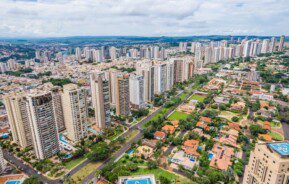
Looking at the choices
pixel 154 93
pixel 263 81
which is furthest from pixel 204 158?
pixel 263 81

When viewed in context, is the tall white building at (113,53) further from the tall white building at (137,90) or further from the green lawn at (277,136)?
the green lawn at (277,136)

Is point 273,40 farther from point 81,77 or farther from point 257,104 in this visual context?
point 81,77

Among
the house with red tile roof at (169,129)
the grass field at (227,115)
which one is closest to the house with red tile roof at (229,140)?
the house with red tile roof at (169,129)

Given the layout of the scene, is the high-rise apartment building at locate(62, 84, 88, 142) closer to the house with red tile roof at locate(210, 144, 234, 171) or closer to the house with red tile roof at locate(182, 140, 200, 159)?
the house with red tile roof at locate(182, 140, 200, 159)

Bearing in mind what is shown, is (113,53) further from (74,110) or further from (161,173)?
(161,173)

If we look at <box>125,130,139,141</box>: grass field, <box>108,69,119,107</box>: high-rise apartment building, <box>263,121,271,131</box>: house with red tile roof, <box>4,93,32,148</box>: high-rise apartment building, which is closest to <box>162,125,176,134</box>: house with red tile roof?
<box>125,130,139,141</box>: grass field

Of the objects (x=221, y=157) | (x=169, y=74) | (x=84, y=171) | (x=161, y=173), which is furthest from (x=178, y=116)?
(x=84, y=171)
